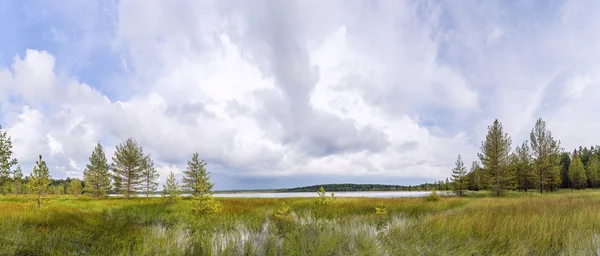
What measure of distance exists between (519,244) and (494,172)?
38.3 meters

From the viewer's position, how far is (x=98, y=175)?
45312 millimetres

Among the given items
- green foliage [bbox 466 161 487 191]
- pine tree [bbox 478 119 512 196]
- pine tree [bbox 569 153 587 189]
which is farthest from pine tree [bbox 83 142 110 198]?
pine tree [bbox 569 153 587 189]

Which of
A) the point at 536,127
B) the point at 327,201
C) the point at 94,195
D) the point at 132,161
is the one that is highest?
the point at 536,127

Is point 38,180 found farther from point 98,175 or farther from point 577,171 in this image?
point 577,171

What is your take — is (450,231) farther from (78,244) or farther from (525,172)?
(525,172)

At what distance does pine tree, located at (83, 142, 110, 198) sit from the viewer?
44781 millimetres

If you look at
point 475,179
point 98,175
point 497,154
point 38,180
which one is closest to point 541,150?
point 497,154

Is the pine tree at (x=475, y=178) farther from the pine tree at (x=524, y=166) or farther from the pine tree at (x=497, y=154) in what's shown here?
the pine tree at (x=497, y=154)

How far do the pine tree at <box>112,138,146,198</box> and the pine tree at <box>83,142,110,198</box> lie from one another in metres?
5.92

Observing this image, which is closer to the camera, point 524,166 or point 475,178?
point 524,166

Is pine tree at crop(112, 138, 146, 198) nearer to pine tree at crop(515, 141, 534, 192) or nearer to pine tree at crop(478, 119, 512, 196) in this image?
pine tree at crop(478, 119, 512, 196)

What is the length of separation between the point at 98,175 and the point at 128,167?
898 centimetres

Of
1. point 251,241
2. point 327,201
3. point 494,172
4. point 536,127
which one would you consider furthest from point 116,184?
point 536,127

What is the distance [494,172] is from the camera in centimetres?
3734
